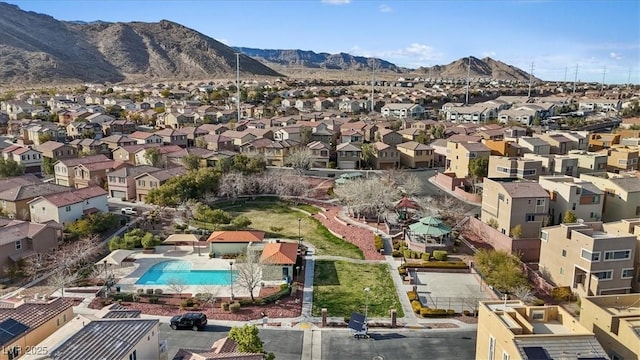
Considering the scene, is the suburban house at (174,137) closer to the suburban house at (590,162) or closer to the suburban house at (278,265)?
the suburban house at (278,265)

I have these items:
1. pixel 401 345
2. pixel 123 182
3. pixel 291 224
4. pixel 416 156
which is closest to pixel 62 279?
pixel 291 224

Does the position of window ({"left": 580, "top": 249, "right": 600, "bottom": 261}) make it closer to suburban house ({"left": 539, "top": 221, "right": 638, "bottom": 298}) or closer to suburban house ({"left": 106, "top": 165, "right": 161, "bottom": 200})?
suburban house ({"left": 539, "top": 221, "right": 638, "bottom": 298})

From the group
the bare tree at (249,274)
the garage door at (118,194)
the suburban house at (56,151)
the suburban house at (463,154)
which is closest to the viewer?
the bare tree at (249,274)

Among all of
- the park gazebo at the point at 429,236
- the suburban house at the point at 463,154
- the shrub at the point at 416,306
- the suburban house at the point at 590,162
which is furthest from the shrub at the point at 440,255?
the suburban house at the point at 590,162

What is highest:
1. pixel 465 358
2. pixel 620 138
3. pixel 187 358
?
pixel 620 138

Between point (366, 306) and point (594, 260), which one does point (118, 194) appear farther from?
point (594, 260)

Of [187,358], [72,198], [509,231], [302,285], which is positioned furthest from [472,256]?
[72,198]

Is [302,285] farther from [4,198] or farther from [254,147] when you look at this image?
[254,147]
